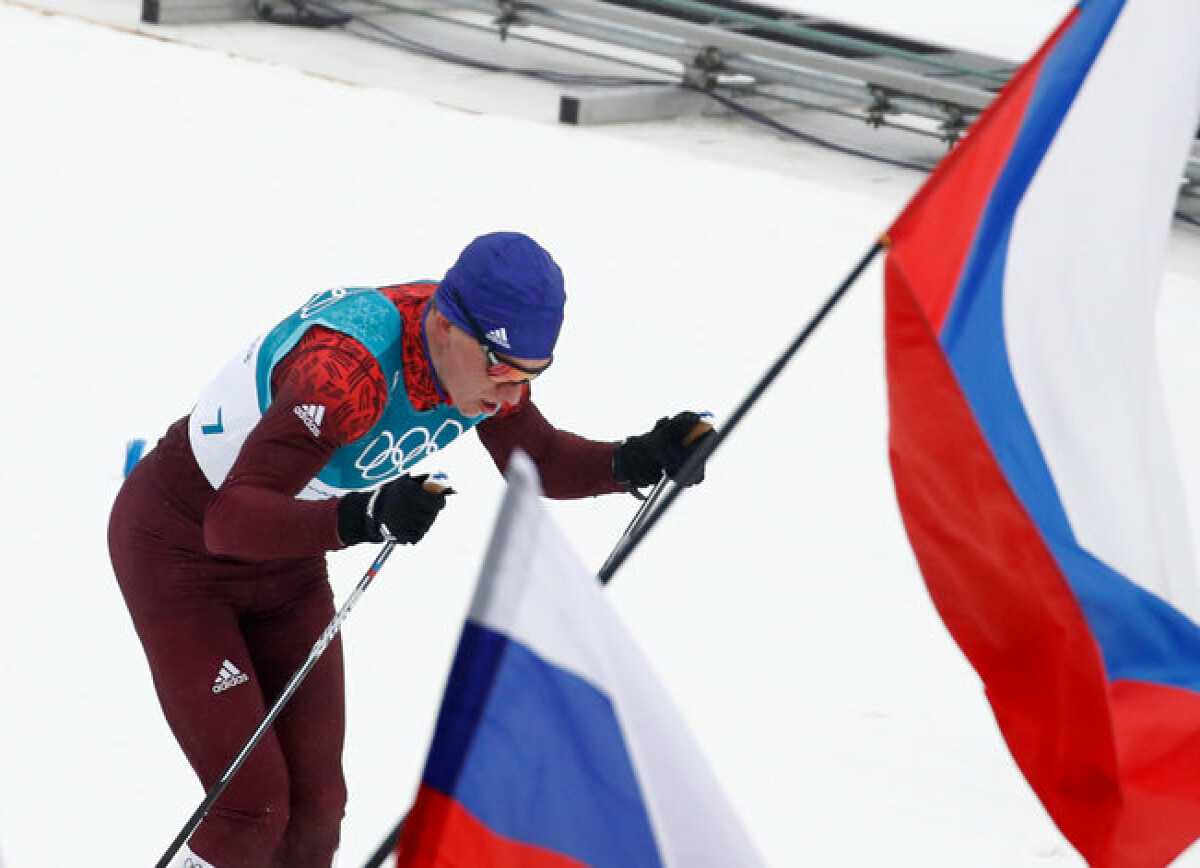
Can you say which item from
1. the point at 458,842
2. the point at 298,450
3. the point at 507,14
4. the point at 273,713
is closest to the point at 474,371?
the point at 298,450

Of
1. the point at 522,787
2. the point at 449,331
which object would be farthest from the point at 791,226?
the point at 522,787

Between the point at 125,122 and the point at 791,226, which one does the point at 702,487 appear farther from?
the point at 125,122

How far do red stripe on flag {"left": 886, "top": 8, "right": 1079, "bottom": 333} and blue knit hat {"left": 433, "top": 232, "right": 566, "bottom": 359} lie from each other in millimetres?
554

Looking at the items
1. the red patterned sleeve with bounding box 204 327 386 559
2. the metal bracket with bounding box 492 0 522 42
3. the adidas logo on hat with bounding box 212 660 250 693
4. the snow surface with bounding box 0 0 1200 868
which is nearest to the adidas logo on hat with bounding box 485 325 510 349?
the red patterned sleeve with bounding box 204 327 386 559

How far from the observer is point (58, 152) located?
24.7ft

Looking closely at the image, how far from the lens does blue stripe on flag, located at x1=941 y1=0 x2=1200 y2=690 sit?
243 centimetres

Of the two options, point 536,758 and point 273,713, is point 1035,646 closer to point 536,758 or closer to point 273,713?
point 536,758

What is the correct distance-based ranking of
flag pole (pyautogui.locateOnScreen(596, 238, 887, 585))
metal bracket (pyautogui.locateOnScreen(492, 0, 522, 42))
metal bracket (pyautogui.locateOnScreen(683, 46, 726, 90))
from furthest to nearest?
1. metal bracket (pyautogui.locateOnScreen(492, 0, 522, 42))
2. metal bracket (pyautogui.locateOnScreen(683, 46, 726, 90))
3. flag pole (pyautogui.locateOnScreen(596, 238, 887, 585))

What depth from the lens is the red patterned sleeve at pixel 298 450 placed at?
2.56 metres

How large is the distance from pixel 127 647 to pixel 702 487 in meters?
1.82

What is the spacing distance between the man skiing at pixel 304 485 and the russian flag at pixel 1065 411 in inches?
23.8

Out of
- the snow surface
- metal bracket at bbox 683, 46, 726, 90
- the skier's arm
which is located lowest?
the snow surface

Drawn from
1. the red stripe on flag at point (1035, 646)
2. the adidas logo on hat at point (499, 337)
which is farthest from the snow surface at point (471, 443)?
the red stripe on flag at point (1035, 646)

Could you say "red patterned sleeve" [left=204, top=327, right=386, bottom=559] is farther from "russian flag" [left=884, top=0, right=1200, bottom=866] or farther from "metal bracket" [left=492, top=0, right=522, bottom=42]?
"metal bracket" [left=492, top=0, right=522, bottom=42]
